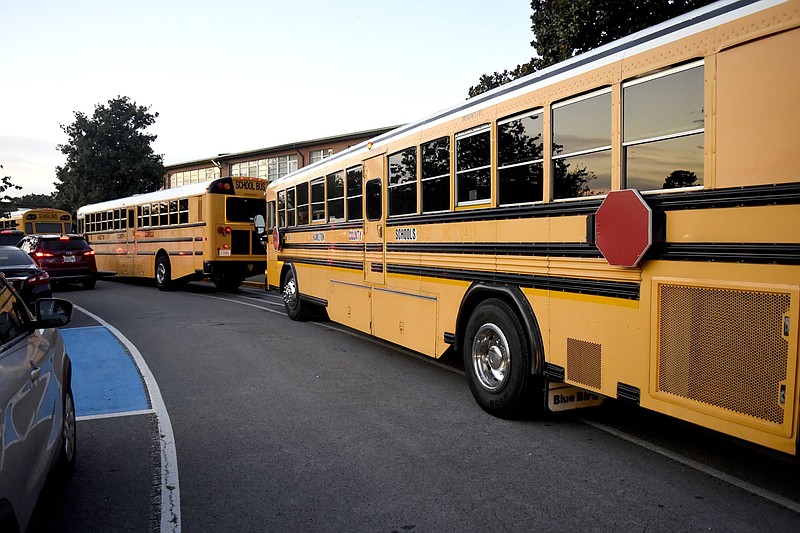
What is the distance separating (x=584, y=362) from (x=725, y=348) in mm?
1165

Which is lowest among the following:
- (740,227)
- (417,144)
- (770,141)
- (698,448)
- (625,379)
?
(698,448)

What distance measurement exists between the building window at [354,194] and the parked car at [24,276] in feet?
18.7

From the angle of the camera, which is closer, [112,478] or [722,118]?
[722,118]

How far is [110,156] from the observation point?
35.9 metres

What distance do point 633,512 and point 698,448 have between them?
1.41m

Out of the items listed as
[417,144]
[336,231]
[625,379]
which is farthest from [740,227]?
[336,231]

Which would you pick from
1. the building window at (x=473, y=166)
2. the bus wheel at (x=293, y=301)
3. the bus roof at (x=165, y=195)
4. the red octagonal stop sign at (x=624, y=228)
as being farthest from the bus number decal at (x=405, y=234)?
the bus roof at (x=165, y=195)

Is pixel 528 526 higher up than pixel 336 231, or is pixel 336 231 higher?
pixel 336 231

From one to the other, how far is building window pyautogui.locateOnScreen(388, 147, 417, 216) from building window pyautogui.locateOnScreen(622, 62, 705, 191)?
125 inches

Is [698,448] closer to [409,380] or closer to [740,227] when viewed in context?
[740,227]

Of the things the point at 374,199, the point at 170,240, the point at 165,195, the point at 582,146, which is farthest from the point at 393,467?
the point at 165,195

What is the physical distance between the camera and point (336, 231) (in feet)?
31.1

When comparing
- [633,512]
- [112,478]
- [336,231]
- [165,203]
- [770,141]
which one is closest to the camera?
[770,141]

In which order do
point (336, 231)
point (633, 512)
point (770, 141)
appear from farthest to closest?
point (336, 231), point (633, 512), point (770, 141)
